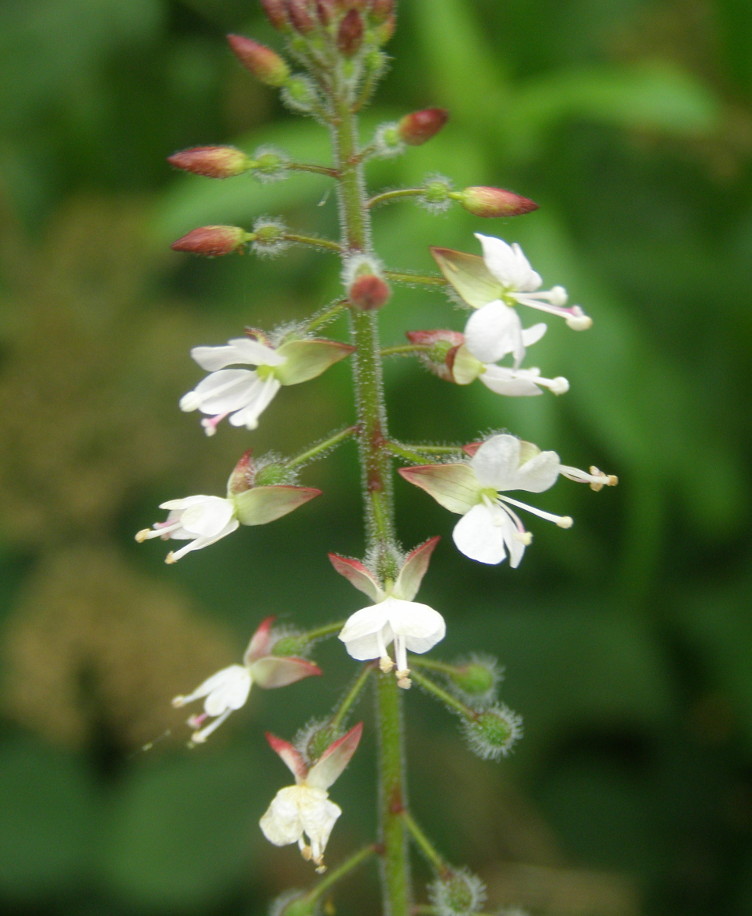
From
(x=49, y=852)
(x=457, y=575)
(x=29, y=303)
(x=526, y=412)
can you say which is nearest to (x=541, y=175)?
(x=526, y=412)

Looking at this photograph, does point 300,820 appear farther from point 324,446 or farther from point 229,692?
point 324,446

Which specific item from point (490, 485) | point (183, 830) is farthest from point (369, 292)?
point (183, 830)

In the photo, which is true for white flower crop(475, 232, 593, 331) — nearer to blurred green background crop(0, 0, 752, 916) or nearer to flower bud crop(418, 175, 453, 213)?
flower bud crop(418, 175, 453, 213)

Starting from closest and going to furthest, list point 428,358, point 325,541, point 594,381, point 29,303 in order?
point 428,358
point 594,381
point 29,303
point 325,541

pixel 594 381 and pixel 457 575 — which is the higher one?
pixel 594 381

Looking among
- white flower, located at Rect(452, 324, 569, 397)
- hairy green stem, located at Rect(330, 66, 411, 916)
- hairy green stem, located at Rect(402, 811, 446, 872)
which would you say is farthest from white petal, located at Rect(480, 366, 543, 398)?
hairy green stem, located at Rect(402, 811, 446, 872)

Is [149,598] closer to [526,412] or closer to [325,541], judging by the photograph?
[325,541]

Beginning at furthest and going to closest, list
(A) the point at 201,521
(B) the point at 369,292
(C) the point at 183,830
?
(C) the point at 183,830 < (A) the point at 201,521 < (B) the point at 369,292
